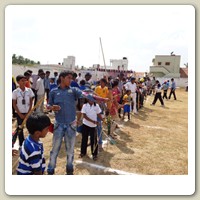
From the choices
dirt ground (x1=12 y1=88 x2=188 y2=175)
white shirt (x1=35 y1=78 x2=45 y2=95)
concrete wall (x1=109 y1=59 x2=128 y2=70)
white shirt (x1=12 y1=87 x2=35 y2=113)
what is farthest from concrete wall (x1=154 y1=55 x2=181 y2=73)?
white shirt (x1=12 y1=87 x2=35 y2=113)

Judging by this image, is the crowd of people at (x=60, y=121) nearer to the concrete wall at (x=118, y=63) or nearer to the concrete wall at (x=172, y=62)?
the concrete wall at (x=118, y=63)

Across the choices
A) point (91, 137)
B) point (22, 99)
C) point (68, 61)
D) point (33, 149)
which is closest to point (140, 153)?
point (91, 137)

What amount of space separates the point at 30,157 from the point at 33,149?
90 millimetres

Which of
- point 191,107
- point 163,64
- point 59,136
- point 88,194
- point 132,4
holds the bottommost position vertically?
point 88,194

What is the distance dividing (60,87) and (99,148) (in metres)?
2.30

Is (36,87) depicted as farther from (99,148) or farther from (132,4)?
(132,4)

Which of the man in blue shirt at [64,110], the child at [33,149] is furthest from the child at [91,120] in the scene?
the child at [33,149]

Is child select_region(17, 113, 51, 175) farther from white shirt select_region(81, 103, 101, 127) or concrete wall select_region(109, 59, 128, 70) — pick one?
concrete wall select_region(109, 59, 128, 70)

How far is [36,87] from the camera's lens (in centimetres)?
856

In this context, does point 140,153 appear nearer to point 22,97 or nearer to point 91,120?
point 91,120

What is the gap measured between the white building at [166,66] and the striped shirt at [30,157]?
4625 cm

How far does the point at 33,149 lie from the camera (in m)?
→ 2.74

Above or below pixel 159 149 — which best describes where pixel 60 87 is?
above

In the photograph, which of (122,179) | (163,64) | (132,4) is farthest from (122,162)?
(163,64)
